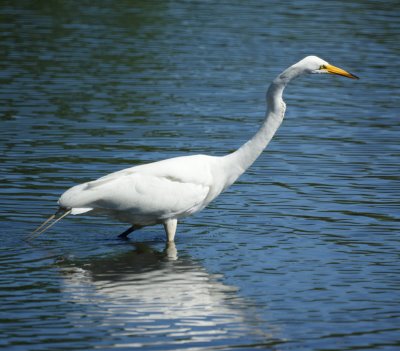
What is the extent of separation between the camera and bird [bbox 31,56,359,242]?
12.0 m

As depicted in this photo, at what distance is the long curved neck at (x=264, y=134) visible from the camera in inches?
493

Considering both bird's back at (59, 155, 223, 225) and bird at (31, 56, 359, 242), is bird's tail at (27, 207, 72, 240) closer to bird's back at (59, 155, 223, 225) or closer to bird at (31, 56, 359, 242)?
bird at (31, 56, 359, 242)

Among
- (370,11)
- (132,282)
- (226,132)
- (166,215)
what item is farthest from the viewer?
(370,11)

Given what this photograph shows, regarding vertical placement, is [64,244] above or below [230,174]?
below

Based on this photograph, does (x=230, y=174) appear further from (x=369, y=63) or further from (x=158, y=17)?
(x=158, y=17)

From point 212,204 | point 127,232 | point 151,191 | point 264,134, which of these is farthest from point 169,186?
point 212,204

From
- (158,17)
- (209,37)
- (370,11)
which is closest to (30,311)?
(209,37)

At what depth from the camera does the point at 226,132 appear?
1911 centimetres

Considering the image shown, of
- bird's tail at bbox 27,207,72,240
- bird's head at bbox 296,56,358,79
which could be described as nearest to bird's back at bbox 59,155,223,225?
bird's tail at bbox 27,207,72,240

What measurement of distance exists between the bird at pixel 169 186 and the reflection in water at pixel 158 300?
1.67ft

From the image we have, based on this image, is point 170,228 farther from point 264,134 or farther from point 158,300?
point 158,300

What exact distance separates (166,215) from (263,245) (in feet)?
3.96

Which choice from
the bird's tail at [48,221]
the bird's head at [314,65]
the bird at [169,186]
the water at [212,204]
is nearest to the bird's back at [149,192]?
the bird at [169,186]

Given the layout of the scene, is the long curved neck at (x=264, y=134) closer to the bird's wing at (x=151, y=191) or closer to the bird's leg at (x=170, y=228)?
the bird's wing at (x=151, y=191)
